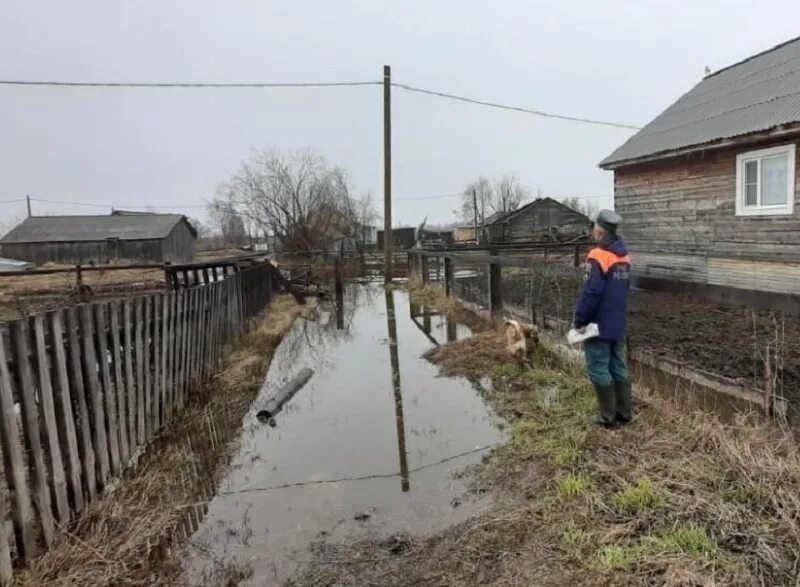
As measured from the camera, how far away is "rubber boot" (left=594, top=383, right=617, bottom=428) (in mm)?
4371

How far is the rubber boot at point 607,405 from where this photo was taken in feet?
14.3

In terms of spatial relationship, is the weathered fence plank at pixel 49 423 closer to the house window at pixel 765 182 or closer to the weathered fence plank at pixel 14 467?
the weathered fence plank at pixel 14 467

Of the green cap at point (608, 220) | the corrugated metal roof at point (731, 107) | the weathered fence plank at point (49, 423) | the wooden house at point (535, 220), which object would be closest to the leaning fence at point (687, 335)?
the green cap at point (608, 220)

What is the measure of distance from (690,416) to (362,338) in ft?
19.9

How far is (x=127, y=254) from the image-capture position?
47.0 m

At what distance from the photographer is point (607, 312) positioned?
170 inches

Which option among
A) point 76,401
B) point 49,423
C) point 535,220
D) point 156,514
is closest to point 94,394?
point 76,401

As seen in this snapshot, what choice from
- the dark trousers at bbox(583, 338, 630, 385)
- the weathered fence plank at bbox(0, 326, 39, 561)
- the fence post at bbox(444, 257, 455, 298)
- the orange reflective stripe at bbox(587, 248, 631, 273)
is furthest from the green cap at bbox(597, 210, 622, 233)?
the fence post at bbox(444, 257, 455, 298)

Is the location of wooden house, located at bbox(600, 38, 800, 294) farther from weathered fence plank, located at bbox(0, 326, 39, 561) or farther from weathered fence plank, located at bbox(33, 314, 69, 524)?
weathered fence plank, located at bbox(0, 326, 39, 561)

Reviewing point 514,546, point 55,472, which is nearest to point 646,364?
point 514,546

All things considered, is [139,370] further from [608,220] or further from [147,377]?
[608,220]

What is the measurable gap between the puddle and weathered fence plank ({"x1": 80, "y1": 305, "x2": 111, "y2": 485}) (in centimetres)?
74

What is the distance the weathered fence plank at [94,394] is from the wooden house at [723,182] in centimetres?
869

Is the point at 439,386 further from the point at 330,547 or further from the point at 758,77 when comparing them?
the point at 758,77
